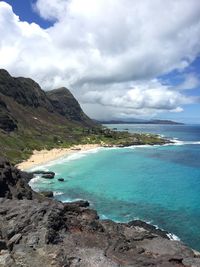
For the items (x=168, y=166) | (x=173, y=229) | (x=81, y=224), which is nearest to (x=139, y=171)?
(x=168, y=166)

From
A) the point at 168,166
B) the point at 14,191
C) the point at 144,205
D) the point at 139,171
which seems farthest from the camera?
the point at 168,166

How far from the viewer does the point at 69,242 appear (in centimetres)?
3300

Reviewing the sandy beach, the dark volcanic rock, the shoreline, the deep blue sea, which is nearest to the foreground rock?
the dark volcanic rock

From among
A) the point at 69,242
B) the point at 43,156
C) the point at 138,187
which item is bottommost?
the point at 43,156

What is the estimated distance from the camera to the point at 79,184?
347 ft

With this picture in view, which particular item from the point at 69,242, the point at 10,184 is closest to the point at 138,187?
the point at 10,184

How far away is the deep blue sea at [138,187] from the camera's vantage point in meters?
71.4

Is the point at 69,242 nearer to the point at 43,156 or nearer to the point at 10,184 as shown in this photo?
the point at 10,184

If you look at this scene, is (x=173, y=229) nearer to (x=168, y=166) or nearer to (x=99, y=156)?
(x=168, y=166)

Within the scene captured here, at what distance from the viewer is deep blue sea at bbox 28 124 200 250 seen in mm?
71438

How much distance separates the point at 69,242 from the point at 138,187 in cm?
7088

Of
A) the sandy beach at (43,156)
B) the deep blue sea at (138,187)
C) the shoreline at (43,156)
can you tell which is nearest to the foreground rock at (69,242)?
the deep blue sea at (138,187)

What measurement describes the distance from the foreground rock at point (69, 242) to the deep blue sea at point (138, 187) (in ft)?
66.4

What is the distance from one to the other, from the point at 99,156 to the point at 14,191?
4658 inches
